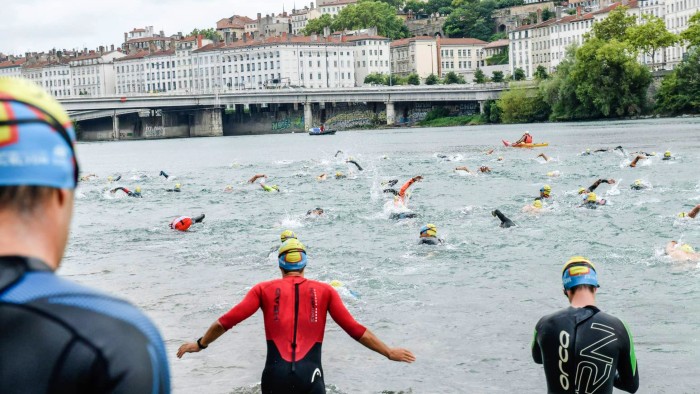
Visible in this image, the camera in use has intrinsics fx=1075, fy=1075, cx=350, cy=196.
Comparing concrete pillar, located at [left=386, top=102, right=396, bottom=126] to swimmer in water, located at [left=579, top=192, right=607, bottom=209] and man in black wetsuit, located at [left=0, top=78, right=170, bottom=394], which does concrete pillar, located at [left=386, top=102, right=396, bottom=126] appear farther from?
man in black wetsuit, located at [left=0, top=78, right=170, bottom=394]

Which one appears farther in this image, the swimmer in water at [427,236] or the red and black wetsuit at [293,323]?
the swimmer in water at [427,236]

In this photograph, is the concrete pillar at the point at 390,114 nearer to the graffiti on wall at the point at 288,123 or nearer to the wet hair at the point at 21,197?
the graffiti on wall at the point at 288,123

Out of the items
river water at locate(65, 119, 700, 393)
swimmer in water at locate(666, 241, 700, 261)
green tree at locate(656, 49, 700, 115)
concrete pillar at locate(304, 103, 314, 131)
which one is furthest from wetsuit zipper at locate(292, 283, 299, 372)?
concrete pillar at locate(304, 103, 314, 131)

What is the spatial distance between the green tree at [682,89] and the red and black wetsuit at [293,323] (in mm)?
102517

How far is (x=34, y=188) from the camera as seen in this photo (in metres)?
2.41

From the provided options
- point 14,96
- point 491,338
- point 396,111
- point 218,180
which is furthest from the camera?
point 396,111

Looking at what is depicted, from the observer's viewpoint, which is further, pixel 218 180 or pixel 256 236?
pixel 218 180

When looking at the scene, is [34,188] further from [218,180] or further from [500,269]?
[218,180]

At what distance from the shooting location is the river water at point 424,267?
13.9 metres

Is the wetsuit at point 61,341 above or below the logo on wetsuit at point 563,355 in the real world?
above

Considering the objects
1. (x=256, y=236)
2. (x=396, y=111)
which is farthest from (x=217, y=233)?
(x=396, y=111)

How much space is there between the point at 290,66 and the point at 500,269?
174194mm

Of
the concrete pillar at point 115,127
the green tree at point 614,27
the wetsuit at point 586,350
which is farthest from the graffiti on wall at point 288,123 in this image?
the wetsuit at point 586,350

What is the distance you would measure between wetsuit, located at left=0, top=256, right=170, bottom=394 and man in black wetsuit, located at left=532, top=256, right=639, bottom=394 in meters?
5.43
